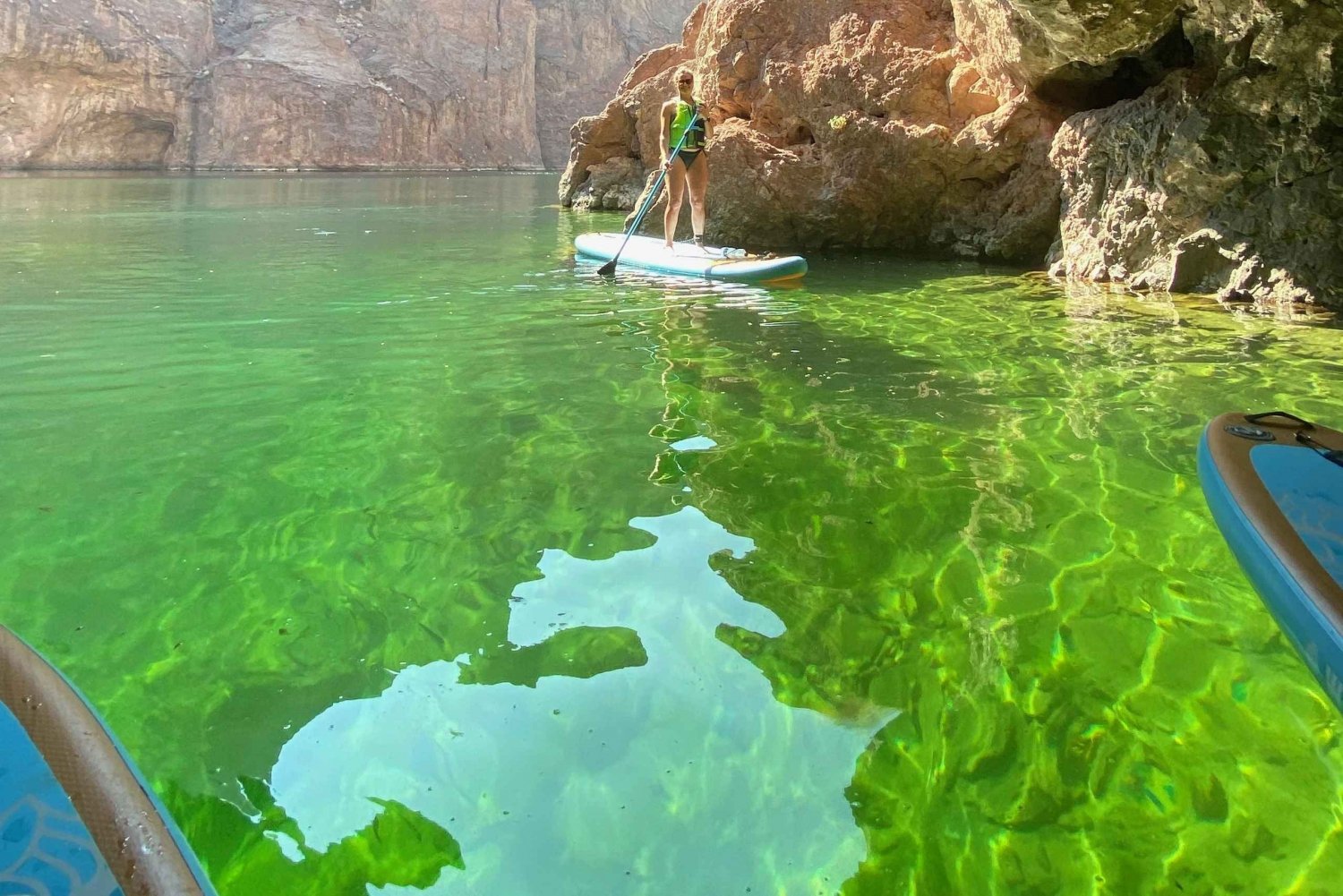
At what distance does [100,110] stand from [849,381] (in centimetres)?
4957

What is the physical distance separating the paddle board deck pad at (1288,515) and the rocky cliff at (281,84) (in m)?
48.7

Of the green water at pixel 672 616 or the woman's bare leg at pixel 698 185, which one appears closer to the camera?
the green water at pixel 672 616

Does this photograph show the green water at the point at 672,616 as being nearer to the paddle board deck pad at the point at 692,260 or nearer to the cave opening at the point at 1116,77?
the paddle board deck pad at the point at 692,260

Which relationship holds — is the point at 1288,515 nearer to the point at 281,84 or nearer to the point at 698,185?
the point at 698,185

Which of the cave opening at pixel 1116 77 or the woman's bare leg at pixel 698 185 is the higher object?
the cave opening at pixel 1116 77

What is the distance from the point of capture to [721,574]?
9.50 feet

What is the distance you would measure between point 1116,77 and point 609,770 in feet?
29.0

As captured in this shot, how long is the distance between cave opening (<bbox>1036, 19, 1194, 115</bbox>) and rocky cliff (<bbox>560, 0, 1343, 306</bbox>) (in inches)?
0.8

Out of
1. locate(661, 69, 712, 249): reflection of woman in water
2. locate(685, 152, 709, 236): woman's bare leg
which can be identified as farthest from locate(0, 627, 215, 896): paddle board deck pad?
locate(685, 152, 709, 236): woman's bare leg

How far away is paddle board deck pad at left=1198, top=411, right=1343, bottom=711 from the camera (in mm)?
2025

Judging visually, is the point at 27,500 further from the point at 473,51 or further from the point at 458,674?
the point at 473,51

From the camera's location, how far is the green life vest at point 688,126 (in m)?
8.78

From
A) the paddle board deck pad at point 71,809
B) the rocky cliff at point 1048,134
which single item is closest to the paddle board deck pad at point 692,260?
the rocky cliff at point 1048,134

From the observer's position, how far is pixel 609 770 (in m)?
2.04
